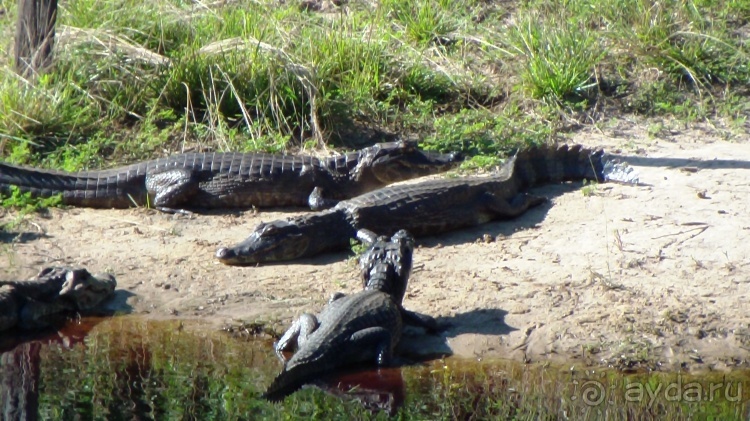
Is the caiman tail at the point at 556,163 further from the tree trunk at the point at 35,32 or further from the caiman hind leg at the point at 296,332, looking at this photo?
the tree trunk at the point at 35,32

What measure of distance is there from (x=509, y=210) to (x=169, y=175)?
255 centimetres

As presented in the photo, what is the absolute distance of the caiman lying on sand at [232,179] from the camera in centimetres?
805

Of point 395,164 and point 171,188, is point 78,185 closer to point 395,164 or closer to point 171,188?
point 171,188

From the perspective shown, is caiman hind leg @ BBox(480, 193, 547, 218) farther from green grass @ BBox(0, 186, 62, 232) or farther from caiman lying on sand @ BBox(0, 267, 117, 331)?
green grass @ BBox(0, 186, 62, 232)

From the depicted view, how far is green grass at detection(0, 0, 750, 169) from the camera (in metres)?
8.96

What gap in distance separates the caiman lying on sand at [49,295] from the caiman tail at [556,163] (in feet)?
10.9

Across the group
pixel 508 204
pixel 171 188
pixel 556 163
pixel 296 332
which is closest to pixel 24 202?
pixel 171 188

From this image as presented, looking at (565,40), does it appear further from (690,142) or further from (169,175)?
(169,175)

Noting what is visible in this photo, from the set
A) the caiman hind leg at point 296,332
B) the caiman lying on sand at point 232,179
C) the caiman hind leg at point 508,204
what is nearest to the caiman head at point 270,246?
the caiman lying on sand at point 232,179

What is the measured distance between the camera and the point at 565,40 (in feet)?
32.1

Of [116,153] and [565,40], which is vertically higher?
[565,40]

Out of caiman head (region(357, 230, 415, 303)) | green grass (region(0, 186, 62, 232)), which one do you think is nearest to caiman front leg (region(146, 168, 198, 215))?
green grass (region(0, 186, 62, 232))

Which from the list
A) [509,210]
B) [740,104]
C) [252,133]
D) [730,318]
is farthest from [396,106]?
[730,318]

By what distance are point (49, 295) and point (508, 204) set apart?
321cm
